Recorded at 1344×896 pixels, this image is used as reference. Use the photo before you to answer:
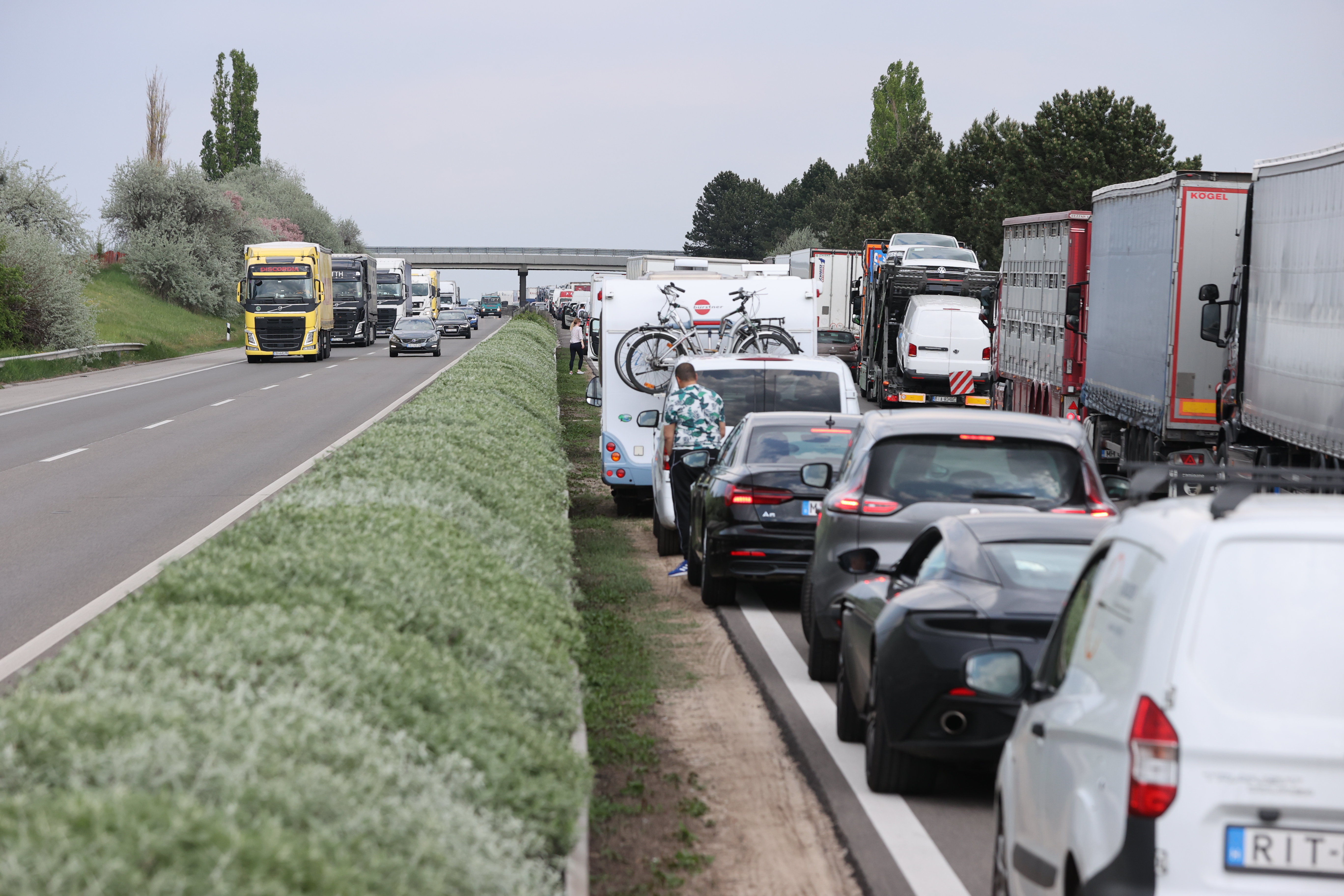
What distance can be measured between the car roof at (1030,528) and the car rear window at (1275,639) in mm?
3041

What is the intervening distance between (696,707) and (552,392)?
21133 mm

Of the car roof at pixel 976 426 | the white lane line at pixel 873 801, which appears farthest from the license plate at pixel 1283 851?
the car roof at pixel 976 426

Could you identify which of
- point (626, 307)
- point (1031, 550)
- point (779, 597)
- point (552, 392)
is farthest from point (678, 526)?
point (552, 392)

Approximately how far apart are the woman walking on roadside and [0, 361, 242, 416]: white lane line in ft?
34.2

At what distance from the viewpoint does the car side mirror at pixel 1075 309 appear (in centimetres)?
2366

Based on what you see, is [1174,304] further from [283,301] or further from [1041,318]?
[283,301]

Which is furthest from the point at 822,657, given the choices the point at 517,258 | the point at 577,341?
the point at 517,258

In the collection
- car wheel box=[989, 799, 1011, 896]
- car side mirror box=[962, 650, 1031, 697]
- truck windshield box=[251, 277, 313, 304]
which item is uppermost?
truck windshield box=[251, 277, 313, 304]

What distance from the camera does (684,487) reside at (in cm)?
1353

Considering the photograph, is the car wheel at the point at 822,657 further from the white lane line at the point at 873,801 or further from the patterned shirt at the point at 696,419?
the patterned shirt at the point at 696,419

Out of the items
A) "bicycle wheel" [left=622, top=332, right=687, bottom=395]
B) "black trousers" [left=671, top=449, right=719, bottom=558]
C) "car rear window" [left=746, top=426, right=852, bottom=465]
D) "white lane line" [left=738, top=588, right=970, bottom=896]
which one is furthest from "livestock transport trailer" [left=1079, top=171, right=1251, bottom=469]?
"white lane line" [left=738, top=588, right=970, bottom=896]

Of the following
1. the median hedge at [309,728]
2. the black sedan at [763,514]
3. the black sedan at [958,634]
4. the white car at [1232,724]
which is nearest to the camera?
the median hedge at [309,728]

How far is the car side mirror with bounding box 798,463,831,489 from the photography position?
33.4 feet

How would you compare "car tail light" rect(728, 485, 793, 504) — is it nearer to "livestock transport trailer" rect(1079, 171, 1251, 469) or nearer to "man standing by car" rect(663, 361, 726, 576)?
"man standing by car" rect(663, 361, 726, 576)
